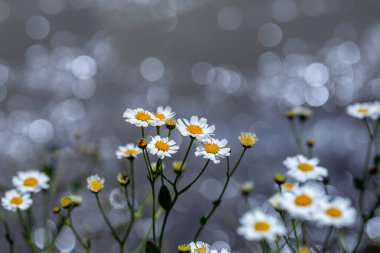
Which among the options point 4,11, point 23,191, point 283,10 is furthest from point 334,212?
point 4,11

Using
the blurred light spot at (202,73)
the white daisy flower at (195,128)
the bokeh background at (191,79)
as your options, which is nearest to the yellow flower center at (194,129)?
the white daisy flower at (195,128)

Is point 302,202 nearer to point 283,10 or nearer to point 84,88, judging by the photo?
point 84,88

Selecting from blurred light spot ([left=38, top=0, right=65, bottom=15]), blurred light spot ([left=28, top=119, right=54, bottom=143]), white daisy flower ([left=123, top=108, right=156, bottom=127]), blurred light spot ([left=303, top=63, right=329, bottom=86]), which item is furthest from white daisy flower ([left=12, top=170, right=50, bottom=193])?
blurred light spot ([left=38, top=0, right=65, bottom=15])

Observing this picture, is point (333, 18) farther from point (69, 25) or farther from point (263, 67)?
point (69, 25)

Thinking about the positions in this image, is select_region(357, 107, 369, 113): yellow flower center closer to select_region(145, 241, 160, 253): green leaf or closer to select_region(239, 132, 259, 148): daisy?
select_region(239, 132, 259, 148): daisy

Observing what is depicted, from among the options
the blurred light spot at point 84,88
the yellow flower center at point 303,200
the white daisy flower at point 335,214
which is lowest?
Answer: the white daisy flower at point 335,214

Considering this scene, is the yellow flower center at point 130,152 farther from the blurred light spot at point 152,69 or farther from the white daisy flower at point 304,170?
the blurred light spot at point 152,69

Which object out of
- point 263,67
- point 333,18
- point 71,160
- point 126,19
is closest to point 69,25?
point 126,19
